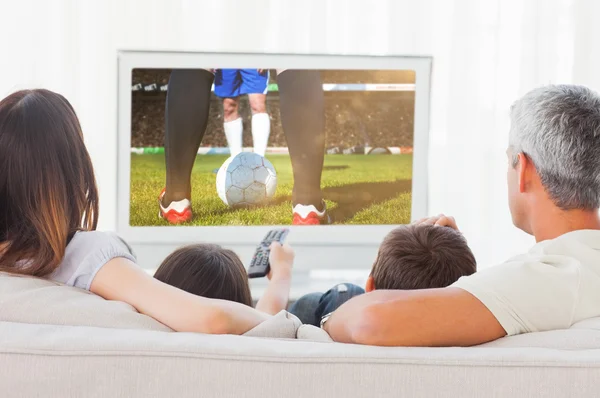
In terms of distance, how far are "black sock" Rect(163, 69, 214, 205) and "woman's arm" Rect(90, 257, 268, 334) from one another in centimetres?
237

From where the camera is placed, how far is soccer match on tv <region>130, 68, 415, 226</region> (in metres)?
3.61

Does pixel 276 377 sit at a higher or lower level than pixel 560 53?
lower

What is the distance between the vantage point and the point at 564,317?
1.23 meters

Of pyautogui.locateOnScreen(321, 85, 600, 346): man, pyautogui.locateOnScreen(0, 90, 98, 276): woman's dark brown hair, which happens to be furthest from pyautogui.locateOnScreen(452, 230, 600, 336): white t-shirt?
pyautogui.locateOnScreen(0, 90, 98, 276): woman's dark brown hair

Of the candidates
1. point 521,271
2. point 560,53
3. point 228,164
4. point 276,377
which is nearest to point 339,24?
point 228,164

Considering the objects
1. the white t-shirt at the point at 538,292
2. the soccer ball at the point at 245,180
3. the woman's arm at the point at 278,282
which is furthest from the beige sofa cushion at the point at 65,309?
the soccer ball at the point at 245,180

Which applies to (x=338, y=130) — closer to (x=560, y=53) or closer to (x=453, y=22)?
(x=453, y=22)

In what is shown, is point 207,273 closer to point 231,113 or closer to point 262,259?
point 262,259

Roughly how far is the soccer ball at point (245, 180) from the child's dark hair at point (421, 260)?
214 cm

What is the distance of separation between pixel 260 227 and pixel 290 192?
22cm

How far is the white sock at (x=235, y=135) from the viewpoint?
3611 mm

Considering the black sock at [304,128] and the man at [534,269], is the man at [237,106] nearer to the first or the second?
the black sock at [304,128]

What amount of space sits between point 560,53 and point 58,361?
3289 millimetres

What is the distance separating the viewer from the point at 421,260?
4.88ft
